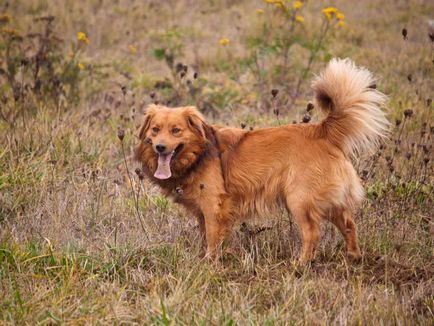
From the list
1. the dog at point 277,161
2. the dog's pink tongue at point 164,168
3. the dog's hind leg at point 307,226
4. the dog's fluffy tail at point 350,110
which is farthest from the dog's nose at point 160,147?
the dog's fluffy tail at point 350,110

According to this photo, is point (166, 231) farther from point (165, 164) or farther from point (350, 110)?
point (350, 110)

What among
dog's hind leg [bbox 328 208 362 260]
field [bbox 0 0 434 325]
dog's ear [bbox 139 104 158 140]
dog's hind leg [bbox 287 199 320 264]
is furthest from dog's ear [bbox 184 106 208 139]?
dog's hind leg [bbox 328 208 362 260]

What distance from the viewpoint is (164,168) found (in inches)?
175

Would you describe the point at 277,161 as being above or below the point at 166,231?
above

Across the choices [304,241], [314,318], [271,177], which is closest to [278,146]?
[271,177]

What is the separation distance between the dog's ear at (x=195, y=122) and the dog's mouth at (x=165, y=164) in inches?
6.7

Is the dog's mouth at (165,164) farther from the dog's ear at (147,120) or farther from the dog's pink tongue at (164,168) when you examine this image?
the dog's ear at (147,120)

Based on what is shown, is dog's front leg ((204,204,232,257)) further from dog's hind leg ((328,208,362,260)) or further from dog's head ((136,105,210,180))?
dog's hind leg ((328,208,362,260))

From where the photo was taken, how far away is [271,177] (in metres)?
4.40

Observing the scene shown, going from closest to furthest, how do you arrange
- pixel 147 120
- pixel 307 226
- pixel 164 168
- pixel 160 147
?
pixel 307 226 → pixel 160 147 → pixel 164 168 → pixel 147 120

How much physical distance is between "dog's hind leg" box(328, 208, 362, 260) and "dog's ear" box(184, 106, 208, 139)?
1.18m


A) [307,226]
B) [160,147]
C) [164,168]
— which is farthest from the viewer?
[164,168]

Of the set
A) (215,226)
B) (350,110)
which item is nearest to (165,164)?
(215,226)

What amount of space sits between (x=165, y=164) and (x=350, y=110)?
4.80 ft
